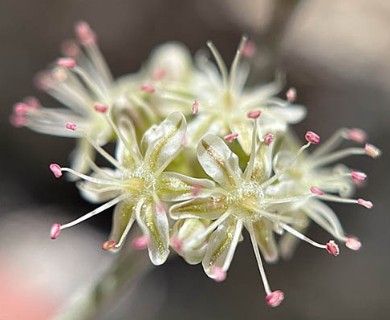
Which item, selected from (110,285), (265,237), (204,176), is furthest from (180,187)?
(110,285)

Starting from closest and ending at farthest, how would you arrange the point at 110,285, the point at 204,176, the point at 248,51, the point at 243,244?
the point at 204,176 → the point at 110,285 → the point at 248,51 → the point at 243,244

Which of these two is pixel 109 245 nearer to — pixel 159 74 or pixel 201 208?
pixel 201 208

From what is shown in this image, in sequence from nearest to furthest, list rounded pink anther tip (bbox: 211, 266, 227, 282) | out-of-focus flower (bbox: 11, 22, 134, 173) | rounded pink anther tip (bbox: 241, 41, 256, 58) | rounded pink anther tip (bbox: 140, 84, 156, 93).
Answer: rounded pink anther tip (bbox: 211, 266, 227, 282) → rounded pink anther tip (bbox: 140, 84, 156, 93) → out-of-focus flower (bbox: 11, 22, 134, 173) → rounded pink anther tip (bbox: 241, 41, 256, 58)

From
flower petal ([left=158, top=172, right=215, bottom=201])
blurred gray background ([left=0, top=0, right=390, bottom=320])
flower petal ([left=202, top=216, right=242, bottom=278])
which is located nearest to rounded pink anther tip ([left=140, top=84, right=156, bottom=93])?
flower petal ([left=158, top=172, right=215, bottom=201])

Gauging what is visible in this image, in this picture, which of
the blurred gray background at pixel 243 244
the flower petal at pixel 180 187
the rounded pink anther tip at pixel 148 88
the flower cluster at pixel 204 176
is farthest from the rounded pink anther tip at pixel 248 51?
the blurred gray background at pixel 243 244

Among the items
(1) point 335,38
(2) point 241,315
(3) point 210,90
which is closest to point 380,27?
(1) point 335,38

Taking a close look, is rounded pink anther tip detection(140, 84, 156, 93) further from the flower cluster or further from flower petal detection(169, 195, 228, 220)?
flower petal detection(169, 195, 228, 220)

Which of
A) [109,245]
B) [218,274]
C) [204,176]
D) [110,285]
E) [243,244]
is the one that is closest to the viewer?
[218,274]
